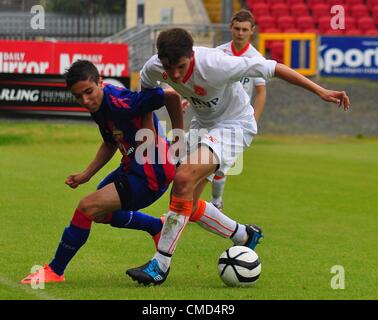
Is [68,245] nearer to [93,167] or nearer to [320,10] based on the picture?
[93,167]

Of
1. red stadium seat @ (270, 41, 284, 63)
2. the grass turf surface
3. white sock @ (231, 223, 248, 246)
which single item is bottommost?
the grass turf surface

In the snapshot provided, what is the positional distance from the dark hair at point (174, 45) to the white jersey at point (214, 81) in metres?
0.24

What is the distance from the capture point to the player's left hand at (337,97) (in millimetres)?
7500

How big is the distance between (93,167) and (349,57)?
61.1 feet

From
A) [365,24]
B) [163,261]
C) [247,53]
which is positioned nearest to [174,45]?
[163,261]

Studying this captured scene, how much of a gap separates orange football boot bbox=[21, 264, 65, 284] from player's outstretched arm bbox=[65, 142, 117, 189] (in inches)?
27.4

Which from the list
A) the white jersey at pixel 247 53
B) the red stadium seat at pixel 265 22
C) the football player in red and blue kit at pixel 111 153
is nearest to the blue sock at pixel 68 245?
the football player in red and blue kit at pixel 111 153

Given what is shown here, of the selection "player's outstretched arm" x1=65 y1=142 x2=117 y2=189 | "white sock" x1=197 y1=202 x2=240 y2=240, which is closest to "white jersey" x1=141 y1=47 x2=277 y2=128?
"player's outstretched arm" x1=65 y1=142 x2=117 y2=189

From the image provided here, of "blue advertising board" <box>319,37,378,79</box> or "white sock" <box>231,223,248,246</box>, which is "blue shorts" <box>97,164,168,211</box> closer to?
"white sock" <box>231,223,248,246</box>

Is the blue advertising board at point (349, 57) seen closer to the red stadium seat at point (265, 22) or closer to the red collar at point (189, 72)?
the red stadium seat at point (265, 22)

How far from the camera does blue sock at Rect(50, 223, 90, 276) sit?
25.3ft

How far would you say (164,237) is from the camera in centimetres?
772
